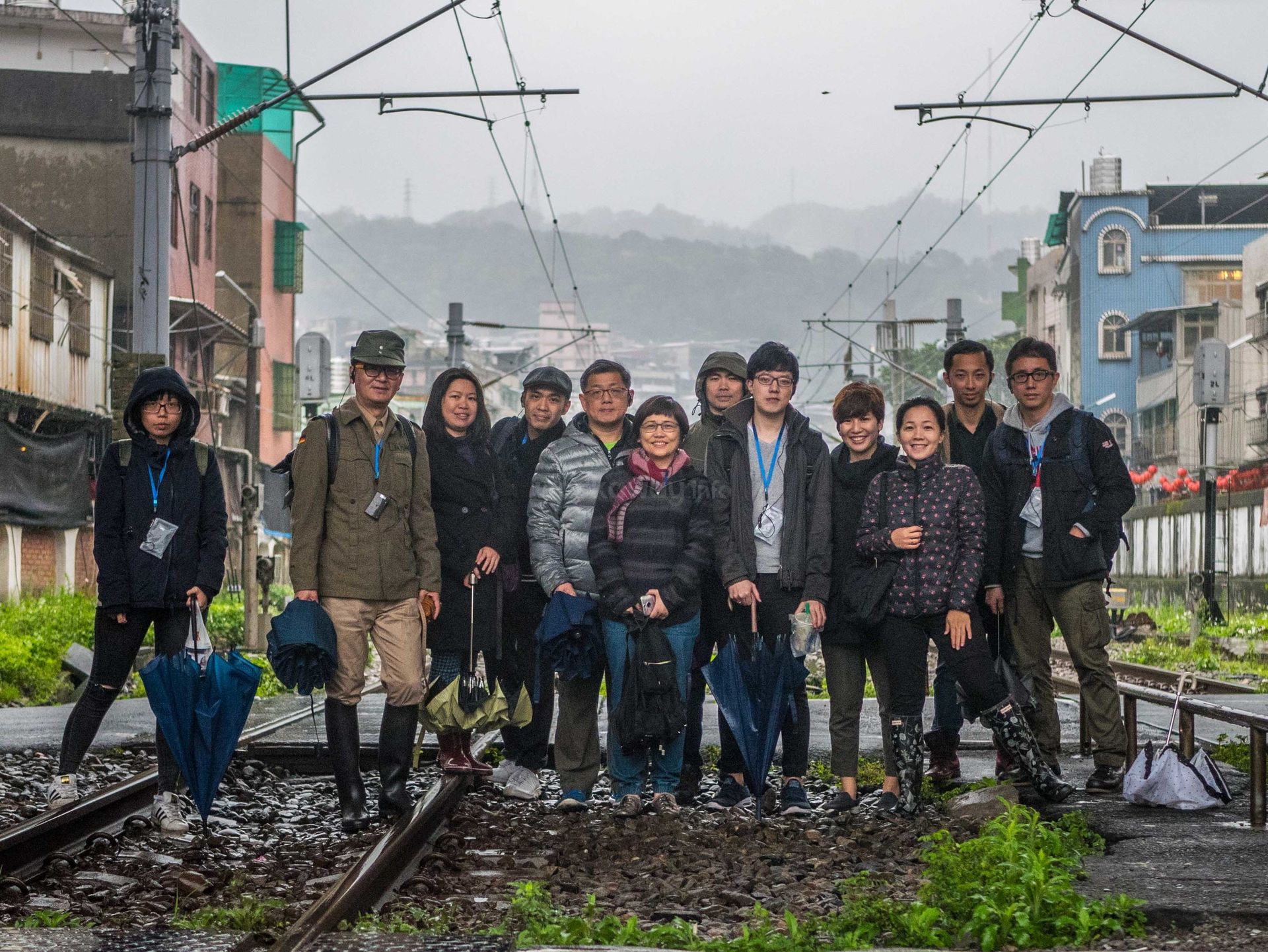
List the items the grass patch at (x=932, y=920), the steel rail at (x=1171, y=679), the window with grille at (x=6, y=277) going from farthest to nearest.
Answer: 1. the window with grille at (x=6, y=277)
2. the steel rail at (x=1171, y=679)
3. the grass patch at (x=932, y=920)

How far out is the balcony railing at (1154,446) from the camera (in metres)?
52.3

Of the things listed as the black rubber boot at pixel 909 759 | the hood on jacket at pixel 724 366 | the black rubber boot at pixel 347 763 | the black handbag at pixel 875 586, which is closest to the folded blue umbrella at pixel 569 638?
the black rubber boot at pixel 347 763

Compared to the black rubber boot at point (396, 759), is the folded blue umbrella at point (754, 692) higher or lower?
higher

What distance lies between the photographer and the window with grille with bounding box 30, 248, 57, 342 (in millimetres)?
25875

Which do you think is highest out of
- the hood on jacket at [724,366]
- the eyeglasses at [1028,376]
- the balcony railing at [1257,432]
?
the balcony railing at [1257,432]

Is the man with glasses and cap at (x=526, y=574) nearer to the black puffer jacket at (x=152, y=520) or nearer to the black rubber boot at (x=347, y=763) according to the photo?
the black rubber boot at (x=347, y=763)

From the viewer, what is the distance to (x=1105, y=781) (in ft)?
23.8

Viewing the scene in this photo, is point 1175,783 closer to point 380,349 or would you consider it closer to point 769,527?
point 769,527

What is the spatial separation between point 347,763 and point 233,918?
6.61 ft

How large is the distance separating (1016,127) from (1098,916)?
44.4ft

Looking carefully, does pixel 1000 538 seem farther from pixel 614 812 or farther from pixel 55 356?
pixel 55 356

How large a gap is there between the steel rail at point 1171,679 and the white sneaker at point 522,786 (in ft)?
24.6

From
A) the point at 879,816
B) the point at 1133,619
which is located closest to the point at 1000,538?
the point at 879,816

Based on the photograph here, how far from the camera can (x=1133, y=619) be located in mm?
27266
